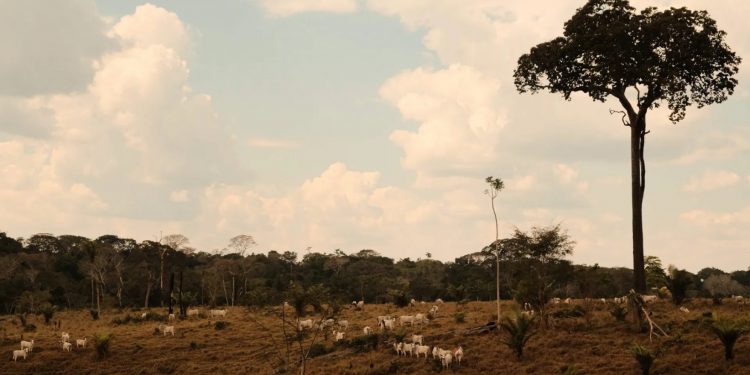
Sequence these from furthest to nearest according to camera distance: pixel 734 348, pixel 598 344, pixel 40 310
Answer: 1. pixel 40 310
2. pixel 598 344
3. pixel 734 348

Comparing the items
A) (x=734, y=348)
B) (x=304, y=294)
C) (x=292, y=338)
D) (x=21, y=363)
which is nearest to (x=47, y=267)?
(x=21, y=363)

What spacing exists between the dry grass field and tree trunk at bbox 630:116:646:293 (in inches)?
81.6

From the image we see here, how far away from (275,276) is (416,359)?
7574 centimetres

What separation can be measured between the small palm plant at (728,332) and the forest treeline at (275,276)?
965cm

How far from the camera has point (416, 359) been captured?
31.8 metres

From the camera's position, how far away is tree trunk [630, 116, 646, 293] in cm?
3512

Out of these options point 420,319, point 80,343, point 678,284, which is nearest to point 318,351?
point 420,319

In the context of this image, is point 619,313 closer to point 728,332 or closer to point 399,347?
point 728,332

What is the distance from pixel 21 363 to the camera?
37.9 m

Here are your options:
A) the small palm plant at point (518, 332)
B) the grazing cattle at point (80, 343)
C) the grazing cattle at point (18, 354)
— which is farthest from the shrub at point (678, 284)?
the grazing cattle at point (18, 354)

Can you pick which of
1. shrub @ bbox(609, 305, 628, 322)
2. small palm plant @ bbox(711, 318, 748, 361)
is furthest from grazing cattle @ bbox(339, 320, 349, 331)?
small palm plant @ bbox(711, 318, 748, 361)

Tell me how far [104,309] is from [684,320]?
2128 inches

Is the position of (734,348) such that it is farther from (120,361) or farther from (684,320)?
(120,361)

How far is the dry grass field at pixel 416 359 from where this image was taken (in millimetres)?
27188
